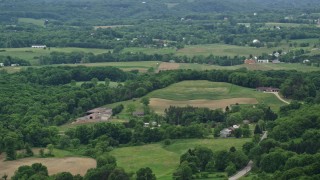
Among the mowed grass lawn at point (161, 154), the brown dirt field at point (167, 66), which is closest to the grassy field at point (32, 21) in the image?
the brown dirt field at point (167, 66)

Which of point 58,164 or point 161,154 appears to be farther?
point 161,154

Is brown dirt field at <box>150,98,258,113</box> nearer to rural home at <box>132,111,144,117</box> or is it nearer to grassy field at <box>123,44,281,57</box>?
rural home at <box>132,111,144,117</box>

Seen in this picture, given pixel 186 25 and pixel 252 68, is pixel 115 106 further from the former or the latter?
pixel 186 25

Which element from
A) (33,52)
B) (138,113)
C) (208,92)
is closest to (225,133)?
(138,113)

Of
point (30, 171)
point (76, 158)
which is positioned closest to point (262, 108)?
point (76, 158)

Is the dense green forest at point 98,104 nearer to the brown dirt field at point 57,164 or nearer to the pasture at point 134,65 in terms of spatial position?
the brown dirt field at point 57,164

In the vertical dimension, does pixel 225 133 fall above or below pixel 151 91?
below

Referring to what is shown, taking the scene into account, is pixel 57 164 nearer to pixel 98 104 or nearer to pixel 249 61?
pixel 98 104
